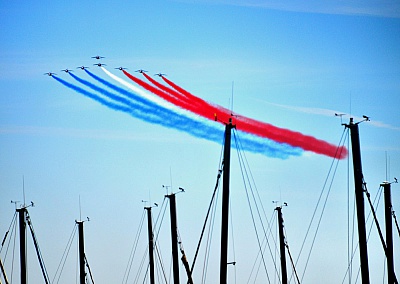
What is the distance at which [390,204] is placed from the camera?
94.6m

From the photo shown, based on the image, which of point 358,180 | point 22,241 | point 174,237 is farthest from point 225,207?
point 22,241

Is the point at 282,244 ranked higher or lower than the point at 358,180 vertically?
lower

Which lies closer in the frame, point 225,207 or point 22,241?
point 225,207

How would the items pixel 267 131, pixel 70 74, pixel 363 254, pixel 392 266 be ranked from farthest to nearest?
pixel 70 74
pixel 267 131
pixel 392 266
pixel 363 254

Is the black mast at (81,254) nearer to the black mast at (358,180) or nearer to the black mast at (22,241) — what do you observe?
the black mast at (22,241)

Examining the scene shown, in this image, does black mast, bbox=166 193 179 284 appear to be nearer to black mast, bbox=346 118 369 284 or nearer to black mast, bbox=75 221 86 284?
black mast, bbox=75 221 86 284

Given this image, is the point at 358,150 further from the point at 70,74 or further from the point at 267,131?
the point at 70,74

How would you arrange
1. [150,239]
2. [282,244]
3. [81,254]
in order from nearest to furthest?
1. [282,244]
2. [150,239]
3. [81,254]

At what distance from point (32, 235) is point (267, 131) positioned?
Answer: 2211 centimetres

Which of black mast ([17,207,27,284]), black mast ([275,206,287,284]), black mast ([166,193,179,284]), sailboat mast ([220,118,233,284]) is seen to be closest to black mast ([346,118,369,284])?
sailboat mast ([220,118,233,284])

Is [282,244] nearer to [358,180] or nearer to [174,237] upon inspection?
[174,237]

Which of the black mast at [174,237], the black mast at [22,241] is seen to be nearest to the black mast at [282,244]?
the black mast at [174,237]

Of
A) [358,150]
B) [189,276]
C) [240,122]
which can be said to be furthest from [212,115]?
[358,150]

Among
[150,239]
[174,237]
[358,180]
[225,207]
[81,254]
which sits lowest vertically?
[81,254]
